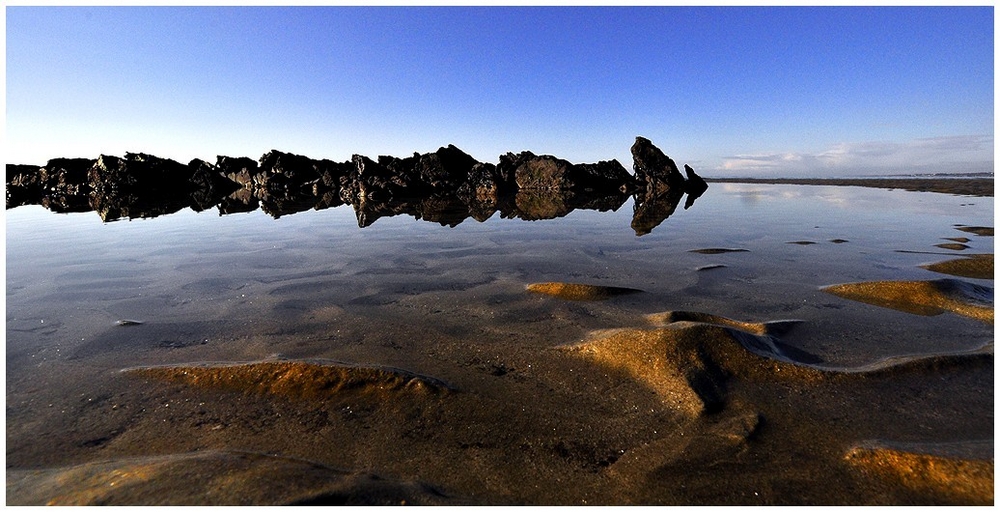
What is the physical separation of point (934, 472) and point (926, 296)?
4.41 m

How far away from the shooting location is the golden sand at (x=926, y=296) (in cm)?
509

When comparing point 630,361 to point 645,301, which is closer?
point 630,361

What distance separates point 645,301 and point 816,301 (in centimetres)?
218

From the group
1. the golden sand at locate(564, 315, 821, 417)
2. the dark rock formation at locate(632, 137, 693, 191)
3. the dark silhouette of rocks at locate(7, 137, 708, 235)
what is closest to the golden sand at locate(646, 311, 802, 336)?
the golden sand at locate(564, 315, 821, 417)

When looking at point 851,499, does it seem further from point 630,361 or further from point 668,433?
point 630,361

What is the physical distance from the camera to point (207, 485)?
2.23 metres

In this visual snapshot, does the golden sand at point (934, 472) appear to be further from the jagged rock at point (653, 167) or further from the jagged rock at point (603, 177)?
the jagged rock at point (653, 167)

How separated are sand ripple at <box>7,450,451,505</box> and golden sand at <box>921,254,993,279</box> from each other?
926 cm

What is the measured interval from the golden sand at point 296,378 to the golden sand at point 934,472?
2703 millimetres

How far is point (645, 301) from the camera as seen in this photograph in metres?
5.93

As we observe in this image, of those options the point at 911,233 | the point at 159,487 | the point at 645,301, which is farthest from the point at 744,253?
the point at 159,487

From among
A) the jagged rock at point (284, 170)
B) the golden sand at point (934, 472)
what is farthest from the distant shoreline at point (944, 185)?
the jagged rock at point (284, 170)

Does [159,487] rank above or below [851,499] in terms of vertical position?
above

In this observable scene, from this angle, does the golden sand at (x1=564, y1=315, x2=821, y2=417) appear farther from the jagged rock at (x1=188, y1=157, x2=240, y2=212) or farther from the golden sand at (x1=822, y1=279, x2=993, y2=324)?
the jagged rock at (x1=188, y1=157, x2=240, y2=212)
